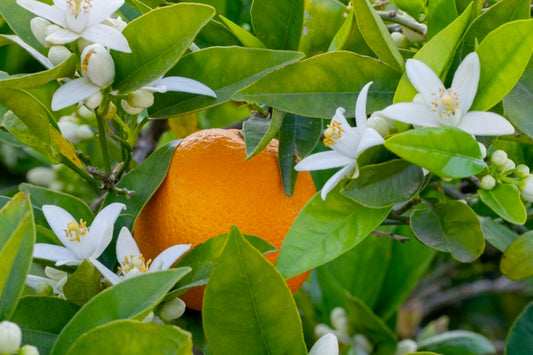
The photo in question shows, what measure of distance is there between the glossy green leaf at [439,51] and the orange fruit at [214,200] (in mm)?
169

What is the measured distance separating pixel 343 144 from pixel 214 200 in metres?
0.15

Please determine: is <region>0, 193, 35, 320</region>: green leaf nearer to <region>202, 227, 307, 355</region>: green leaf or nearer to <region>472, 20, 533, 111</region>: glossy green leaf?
<region>202, 227, 307, 355</region>: green leaf

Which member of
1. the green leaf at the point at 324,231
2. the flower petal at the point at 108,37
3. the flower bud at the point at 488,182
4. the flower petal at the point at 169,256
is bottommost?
the flower petal at the point at 169,256

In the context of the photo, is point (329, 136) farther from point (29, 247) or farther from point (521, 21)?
point (29, 247)

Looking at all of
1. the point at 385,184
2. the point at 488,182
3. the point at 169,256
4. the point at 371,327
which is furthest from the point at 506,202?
the point at 371,327

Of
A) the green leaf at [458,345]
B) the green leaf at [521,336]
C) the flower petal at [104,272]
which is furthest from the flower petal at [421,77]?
the green leaf at [458,345]

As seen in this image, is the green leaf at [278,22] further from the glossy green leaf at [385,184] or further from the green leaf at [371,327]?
the green leaf at [371,327]

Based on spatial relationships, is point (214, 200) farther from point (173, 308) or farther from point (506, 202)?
point (506, 202)

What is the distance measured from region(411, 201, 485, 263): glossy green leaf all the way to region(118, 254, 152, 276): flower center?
0.30m

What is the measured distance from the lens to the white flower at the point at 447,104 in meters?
0.80

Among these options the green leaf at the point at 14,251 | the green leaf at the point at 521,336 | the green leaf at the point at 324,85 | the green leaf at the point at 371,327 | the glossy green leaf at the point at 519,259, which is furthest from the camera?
the green leaf at the point at 371,327

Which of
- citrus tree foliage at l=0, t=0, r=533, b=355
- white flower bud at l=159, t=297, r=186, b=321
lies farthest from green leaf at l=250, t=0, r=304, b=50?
white flower bud at l=159, t=297, r=186, b=321

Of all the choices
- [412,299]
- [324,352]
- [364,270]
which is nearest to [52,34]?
[324,352]

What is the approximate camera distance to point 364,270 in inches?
61.9
